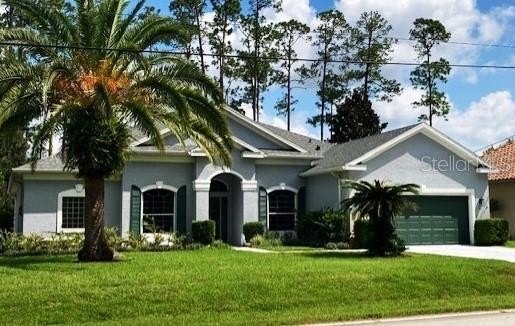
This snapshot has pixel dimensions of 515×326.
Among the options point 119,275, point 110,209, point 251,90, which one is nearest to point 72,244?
point 110,209

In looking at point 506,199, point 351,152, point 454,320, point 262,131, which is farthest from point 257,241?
point 454,320

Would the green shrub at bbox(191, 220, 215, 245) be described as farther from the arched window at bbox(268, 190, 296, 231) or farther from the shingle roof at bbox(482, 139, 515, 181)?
the shingle roof at bbox(482, 139, 515, 181)

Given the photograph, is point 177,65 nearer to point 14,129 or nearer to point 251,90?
point 14,129

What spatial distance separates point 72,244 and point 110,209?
141 inches

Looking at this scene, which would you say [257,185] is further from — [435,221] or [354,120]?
[354,120]

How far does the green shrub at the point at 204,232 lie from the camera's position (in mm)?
25547

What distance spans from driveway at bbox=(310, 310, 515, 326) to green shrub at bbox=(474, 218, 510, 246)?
52.4 ft

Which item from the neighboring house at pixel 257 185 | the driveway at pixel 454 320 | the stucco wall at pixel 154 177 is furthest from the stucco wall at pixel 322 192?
the driveway at pixel 454 320

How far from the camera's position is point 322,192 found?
2820cm

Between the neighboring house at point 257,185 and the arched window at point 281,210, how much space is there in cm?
5

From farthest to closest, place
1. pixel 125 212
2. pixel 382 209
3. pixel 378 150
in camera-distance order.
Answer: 1. pixel 378 150
2. pixel 125 212
3. pixel 382 209

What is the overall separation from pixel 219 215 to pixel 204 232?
3.67 meters

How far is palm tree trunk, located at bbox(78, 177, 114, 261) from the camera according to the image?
17781mm

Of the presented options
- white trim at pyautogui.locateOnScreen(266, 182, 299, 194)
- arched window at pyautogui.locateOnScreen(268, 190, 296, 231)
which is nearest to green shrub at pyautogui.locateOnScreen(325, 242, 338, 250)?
arched window at pyautogui.locateOnScreen(268, 190, 296, 231)
